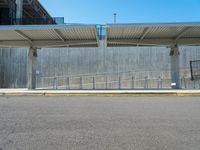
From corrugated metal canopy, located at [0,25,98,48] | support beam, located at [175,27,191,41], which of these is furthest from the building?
support beam, located at [175,27,191,41]

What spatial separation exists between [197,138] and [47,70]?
711 inches

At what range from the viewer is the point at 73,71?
66.6ft

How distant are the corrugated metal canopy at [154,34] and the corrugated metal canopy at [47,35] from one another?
4.20 feet

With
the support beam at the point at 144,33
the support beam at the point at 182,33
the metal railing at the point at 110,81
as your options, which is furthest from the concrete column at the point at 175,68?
the metal railing at the point at 110,81

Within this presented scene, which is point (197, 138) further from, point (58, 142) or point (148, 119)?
point (58, 142)

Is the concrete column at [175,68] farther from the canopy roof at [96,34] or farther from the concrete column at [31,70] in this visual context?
the concrete column at [31,70]

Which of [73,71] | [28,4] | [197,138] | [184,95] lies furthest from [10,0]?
[197,138]

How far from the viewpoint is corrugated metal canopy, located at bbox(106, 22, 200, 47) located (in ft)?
39.1

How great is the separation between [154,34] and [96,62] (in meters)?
7.53

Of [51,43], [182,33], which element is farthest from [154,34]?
[51,43]

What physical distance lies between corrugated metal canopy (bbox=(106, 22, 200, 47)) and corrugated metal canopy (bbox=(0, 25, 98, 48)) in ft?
4.20

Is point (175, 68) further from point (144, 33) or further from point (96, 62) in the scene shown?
point (96, 62)

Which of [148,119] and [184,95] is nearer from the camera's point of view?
[148,119]

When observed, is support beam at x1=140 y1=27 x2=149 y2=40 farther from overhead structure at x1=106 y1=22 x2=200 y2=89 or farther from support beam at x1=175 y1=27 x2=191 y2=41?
support beam at x1=175 y1=27 x2=191 y2=41
